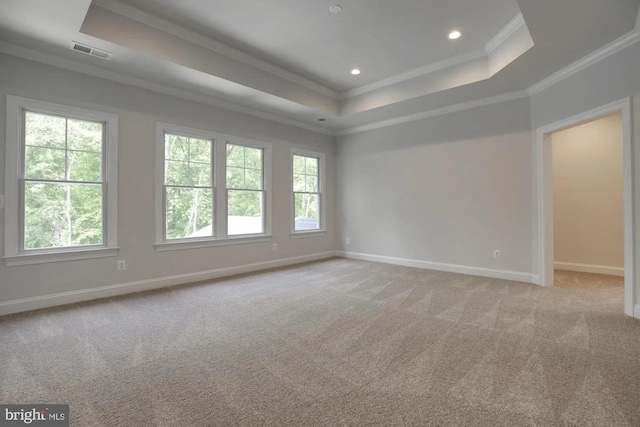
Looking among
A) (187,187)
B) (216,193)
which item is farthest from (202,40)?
(216,193)

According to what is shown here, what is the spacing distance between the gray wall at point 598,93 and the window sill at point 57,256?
5839 mm

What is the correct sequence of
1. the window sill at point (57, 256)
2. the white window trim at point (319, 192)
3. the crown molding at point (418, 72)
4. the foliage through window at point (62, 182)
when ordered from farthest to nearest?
the white window trim at point (319, 192)
the crown molding at point (418, 72)
the foliage through window at point (62, 182)
the window sill at point (57, 256)

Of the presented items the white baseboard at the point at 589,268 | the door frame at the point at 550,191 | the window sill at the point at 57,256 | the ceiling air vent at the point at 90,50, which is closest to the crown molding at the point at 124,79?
the ceiling air vent at the point at 90,50

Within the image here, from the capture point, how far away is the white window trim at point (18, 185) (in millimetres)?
3172

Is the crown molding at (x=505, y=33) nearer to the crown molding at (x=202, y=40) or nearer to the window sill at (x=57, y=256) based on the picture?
the crown molding at (x=202, y=40)

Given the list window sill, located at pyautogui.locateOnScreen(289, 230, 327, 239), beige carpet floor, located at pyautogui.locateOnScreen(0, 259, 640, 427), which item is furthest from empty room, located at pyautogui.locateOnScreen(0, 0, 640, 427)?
window sill, located at pyautogui.locateOnScreen(289, 230, 327, 239)

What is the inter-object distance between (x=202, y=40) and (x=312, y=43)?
1364mm

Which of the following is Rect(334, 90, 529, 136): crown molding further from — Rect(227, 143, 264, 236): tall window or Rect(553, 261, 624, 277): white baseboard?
Rect(553, 261, 624, 277): white baseboard

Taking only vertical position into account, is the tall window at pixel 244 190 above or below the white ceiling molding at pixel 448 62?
below

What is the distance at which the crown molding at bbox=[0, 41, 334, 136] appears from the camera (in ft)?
10.6

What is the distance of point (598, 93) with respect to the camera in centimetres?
331

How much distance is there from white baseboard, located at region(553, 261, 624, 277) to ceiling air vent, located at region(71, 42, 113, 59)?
7391 millimetres

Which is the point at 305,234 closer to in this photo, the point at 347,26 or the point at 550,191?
the point at 347,26

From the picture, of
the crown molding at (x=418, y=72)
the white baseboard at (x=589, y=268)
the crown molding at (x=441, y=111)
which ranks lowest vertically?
the white baseboard at (x=589, y=268)
